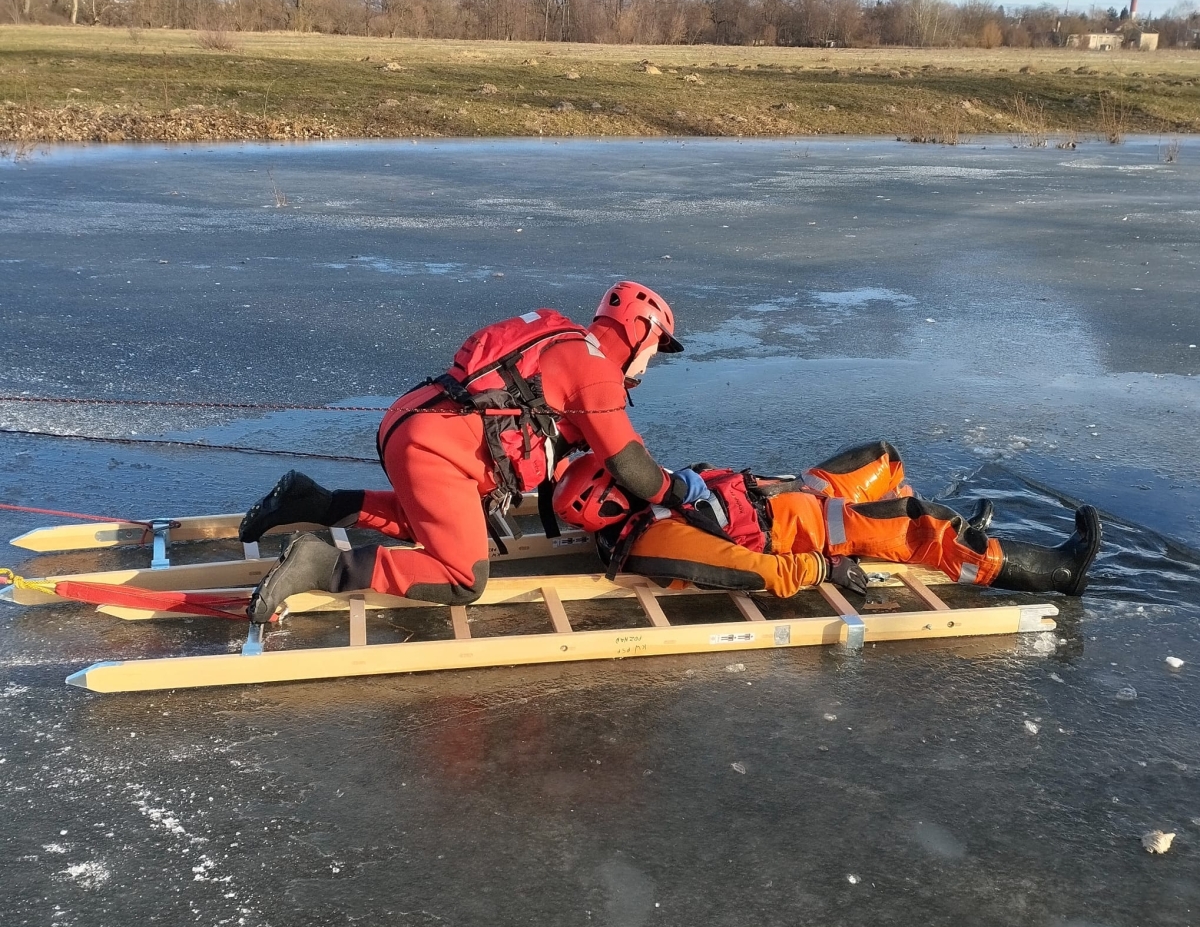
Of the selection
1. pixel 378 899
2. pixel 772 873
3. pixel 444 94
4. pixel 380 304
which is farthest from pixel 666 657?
pixel 444 94

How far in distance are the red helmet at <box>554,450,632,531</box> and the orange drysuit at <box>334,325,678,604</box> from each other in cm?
23

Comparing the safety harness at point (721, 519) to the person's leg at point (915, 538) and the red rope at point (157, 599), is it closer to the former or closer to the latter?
the person's leg at point (915, 538)

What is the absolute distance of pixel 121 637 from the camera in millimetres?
4145

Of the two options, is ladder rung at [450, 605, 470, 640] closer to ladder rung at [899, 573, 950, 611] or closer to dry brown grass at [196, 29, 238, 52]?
Answer: ladder rung at [899, 573, 950, 611]

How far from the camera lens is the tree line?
69.7 meters

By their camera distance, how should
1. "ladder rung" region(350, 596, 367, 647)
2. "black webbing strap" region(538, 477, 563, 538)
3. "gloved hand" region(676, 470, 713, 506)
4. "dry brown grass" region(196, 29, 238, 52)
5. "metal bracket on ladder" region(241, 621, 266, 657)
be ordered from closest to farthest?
"metal bracket on ladder" region(241, 621, 266, 657) < "ladder rung" region(350, 596, 367, 647) < "gloved hand" region(676, 470, 713, 506) < "black webbing strap" region(538, 477, 563, 538) < "dry brown grass" region(196, 29, 238, 52)

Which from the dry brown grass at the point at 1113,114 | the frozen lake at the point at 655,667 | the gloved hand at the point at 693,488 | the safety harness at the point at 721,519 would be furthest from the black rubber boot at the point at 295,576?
the dry brown grass at the point at 1113,114

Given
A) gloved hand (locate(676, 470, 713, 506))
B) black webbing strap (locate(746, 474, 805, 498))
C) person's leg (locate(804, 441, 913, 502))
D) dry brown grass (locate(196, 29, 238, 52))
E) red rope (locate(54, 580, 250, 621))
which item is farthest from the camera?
dry brown grass (locate(196, 29, 238, 52))

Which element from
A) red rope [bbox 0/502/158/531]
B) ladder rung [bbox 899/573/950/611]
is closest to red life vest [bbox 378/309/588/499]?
red rope [bbox 0/502/158/531]

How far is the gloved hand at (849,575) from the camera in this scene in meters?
4.40

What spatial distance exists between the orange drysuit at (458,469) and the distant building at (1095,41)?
101035mm

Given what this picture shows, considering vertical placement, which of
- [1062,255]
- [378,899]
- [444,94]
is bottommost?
[378,899]

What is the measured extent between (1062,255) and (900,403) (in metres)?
6.27

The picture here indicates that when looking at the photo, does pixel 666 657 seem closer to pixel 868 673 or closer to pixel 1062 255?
pixel 868 673
